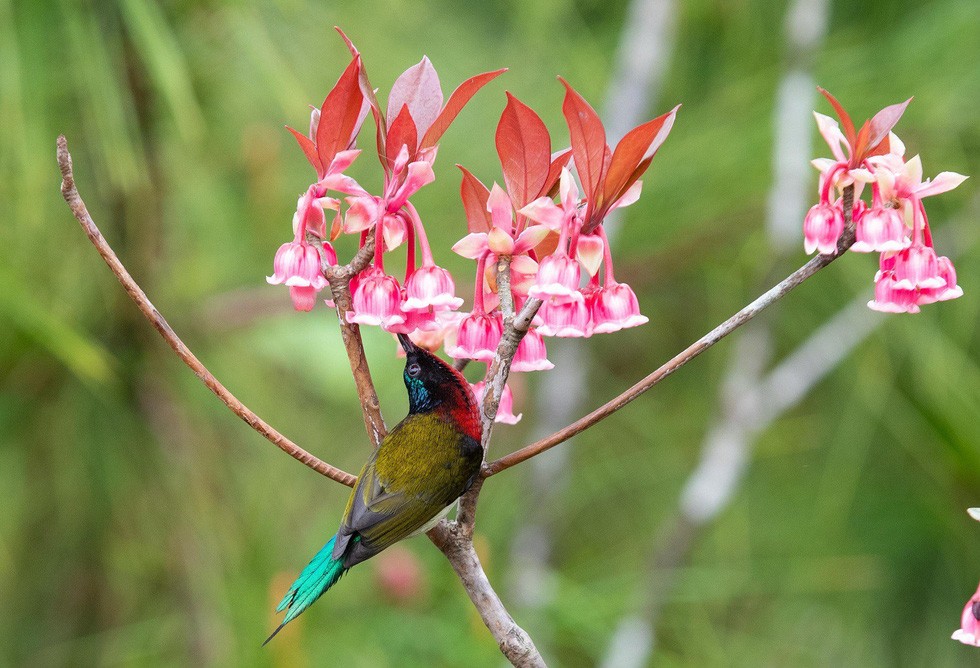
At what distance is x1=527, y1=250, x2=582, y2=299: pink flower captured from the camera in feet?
1.68

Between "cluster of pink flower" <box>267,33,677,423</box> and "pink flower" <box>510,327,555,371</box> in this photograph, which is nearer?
"cluster of pink flower" <box>267,33,677,423</box>

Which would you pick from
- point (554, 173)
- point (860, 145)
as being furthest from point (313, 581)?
point (860, 145)

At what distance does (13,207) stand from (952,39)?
143 cm

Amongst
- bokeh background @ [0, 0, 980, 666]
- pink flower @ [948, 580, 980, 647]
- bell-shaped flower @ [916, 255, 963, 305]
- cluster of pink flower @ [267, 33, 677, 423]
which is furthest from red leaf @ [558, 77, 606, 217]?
bokeh background @ [0, 0, 980, 666]

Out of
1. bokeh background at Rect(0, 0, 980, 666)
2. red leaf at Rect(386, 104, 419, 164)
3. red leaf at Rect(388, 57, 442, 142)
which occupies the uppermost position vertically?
red leaf at Rect(388, 57, 442, 142)

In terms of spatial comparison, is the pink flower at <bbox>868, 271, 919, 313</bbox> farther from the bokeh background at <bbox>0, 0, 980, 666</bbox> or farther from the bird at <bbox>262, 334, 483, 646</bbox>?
the bokeh background at <bbox>0, 0, 980, 666</bbox>

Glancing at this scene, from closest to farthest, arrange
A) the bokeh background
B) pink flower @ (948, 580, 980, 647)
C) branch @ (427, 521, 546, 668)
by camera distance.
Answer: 1. branch @ (427, 521, 546, 668)
2. pink flower @ (948, 580, 980, 647)
3. the bokeh background

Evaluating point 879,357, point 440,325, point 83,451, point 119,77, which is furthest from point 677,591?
point 440,325

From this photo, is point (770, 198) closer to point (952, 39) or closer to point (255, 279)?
point (952, 39)

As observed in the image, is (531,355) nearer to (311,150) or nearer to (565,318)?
(565,318)

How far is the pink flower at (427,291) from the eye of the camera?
55cm

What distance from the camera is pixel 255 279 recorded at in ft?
6.83

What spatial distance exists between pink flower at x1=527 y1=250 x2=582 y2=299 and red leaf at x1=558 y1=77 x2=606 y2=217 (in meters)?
0.03

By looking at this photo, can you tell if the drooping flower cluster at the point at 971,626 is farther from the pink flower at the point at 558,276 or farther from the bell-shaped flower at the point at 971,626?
the pink flower at the point at 558,276
